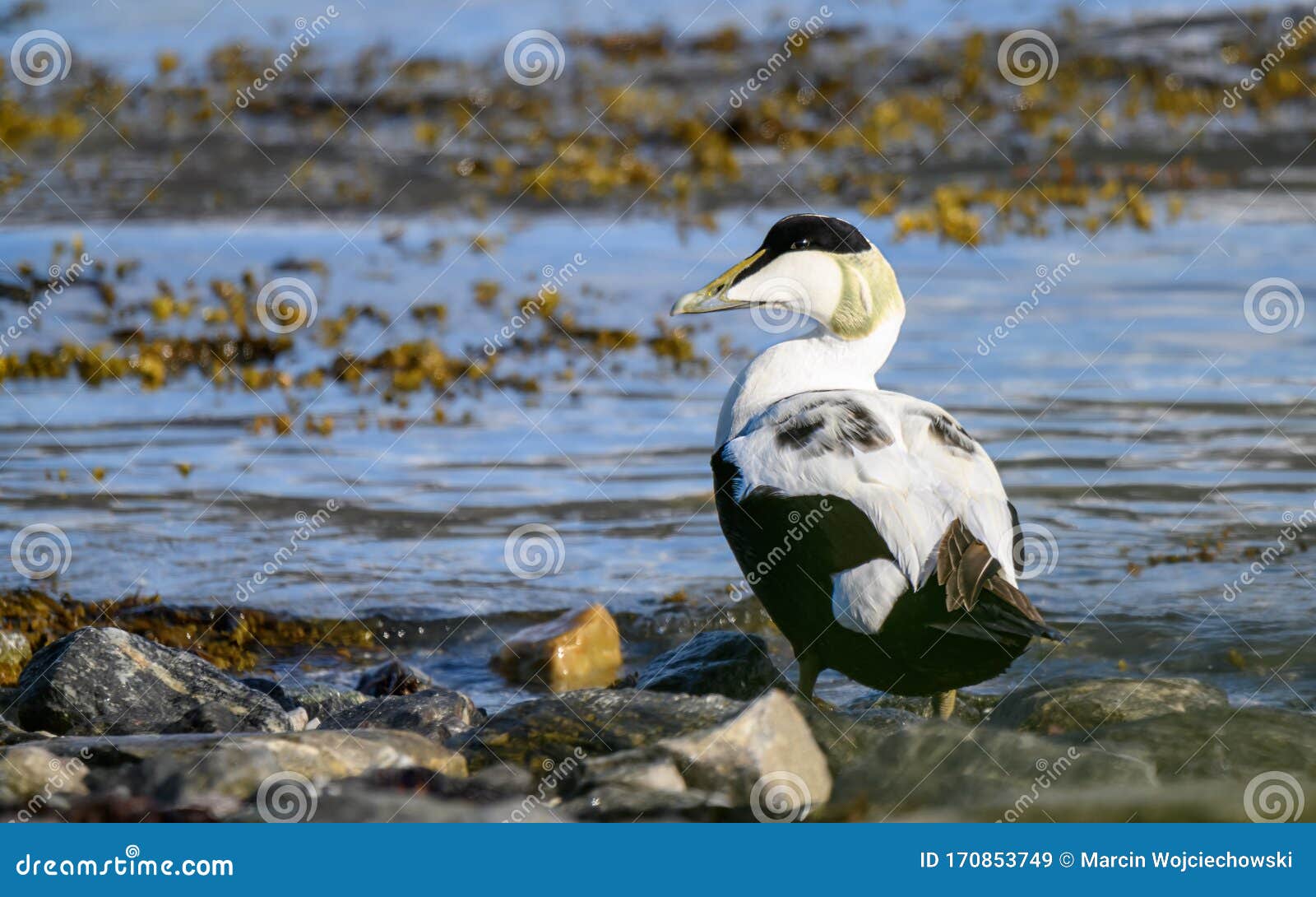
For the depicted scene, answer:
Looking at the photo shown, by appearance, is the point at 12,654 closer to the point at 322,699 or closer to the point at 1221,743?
the point at 322,699

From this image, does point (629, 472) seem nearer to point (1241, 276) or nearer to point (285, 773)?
point (285, 773)

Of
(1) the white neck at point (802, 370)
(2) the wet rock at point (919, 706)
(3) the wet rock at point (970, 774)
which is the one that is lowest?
(2) the wet rock at point (919, 706)

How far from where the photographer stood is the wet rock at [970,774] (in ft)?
13.6

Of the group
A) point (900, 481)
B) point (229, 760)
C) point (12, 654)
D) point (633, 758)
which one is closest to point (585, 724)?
point (633, 758)

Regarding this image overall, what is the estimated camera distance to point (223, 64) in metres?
23.1

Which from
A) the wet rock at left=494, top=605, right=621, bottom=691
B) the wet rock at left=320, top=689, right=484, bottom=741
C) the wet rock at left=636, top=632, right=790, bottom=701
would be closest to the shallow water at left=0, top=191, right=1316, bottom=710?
the wet rock at left=494, top=605, right=621, bottom=691

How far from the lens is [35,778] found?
4148mm

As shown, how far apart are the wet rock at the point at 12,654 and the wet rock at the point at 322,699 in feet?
3.25

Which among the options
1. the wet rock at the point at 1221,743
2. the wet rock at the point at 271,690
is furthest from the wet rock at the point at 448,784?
the wet rock at the point at 1221,743

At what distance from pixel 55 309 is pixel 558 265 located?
12.0 feet

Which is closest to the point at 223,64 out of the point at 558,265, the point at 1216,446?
the point at 558,265

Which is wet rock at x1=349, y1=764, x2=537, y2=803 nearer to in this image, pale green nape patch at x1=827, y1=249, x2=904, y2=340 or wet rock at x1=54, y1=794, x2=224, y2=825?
wet rock at x1=54, y1=794, x2=224, y2=825

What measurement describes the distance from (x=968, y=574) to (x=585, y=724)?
3.74 feet

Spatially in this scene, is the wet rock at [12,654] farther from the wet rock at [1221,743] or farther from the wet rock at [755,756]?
the wet rock at [1221,743]
